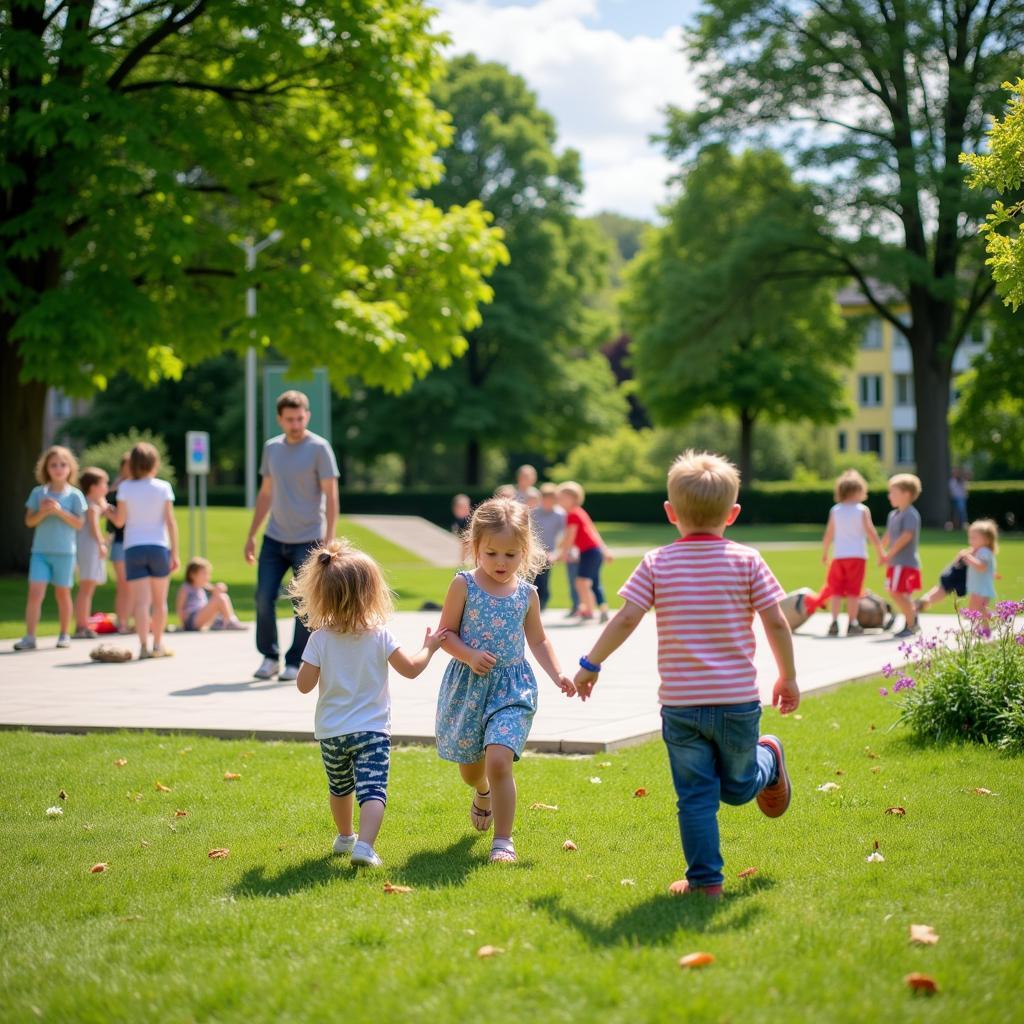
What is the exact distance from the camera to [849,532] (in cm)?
1466

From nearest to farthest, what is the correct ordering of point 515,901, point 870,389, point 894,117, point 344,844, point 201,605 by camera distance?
point 515,901
point 344,844
point 201,605
point 894,117
point 870,389

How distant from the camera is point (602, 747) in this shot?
307 inches

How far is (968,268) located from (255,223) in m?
27.7

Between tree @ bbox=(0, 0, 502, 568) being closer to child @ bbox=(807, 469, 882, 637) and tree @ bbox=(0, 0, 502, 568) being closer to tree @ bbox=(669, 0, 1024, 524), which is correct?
child @ bbox=(807, 469, 882, 637)

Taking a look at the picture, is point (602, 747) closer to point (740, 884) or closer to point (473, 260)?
point (740, 884)

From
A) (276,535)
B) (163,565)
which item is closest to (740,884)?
(276,535)

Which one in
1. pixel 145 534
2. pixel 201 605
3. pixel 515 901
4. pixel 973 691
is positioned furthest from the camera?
pixel 201 605

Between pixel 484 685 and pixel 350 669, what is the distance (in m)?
0.56

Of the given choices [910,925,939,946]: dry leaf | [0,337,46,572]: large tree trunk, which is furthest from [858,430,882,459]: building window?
[910,925,939,946]: dry leaf

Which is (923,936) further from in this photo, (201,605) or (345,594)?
(201,605)

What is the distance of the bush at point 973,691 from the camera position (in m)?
7.55

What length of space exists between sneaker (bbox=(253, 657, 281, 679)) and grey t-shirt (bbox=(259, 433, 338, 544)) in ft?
3.30

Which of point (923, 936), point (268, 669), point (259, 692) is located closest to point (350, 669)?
point (923, 936)

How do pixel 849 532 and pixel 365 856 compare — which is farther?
pixel 849 532
